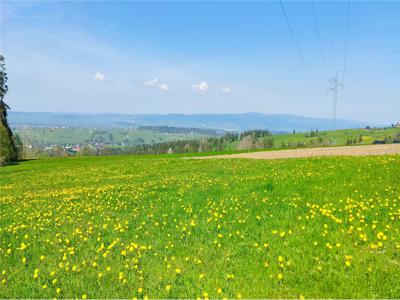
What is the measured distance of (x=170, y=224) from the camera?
9.46m

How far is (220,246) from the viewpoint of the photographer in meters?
7.41

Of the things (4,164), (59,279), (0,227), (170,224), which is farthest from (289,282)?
(4,164)

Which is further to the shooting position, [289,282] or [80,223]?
[80,223]

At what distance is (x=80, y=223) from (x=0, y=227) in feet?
11.4

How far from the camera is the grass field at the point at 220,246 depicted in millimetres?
5699

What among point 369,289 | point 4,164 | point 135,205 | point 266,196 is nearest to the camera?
point 369,289

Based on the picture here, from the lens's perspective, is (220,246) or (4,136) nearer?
(220,246)

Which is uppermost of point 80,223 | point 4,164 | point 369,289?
point 369,289

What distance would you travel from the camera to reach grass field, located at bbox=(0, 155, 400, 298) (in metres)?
5.70

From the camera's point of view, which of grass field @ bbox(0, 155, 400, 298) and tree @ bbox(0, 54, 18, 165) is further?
tree @ bbox(0, 54, 18, 165)

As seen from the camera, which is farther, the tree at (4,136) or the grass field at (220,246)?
the tree at (4,136)

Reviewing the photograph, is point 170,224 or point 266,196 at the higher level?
point 266,196

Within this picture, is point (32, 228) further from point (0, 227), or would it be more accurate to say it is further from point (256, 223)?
point (256, 223)

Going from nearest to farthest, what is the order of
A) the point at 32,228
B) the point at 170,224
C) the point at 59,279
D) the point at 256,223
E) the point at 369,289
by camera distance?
the point at 369,289 < the point at 59,279 < the point at 256,223 < the point at 170,224 < the point at 32,228
